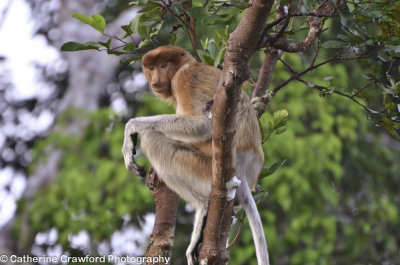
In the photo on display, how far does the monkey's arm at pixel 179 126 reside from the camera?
9.79ft

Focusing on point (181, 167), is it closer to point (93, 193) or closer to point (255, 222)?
point (255, 222)

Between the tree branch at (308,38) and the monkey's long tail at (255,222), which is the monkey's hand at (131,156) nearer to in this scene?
the monkey's long tail at (255,222)

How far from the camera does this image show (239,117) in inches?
114

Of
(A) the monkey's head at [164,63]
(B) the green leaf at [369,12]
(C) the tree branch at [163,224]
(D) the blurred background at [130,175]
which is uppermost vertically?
(B) the green leaf at [369,12]

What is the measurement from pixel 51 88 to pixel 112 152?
350cm

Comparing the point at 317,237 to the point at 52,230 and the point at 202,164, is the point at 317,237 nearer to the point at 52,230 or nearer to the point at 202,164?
the point at 52,230

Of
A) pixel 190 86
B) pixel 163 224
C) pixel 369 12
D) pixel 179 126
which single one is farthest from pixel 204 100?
pixel 369 12

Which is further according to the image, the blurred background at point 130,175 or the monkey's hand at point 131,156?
the blurred background at point 130,175

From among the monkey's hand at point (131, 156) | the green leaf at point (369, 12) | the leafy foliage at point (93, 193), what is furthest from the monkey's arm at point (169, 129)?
the leafy foliage at point (93, 193)

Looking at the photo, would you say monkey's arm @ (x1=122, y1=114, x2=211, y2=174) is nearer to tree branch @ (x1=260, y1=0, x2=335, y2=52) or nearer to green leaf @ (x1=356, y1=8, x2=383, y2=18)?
tree branch @ (x1=260, y1=0, x2=335, y2=52)

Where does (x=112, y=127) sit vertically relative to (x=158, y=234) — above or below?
below

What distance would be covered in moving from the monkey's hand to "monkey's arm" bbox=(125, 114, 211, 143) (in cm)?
3

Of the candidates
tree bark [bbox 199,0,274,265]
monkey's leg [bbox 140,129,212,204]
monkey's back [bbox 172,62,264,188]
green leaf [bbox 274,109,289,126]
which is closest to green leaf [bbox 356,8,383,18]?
tree bark [bbox 199,0,274,265]

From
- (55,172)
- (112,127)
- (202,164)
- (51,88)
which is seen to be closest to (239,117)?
(202,164)
